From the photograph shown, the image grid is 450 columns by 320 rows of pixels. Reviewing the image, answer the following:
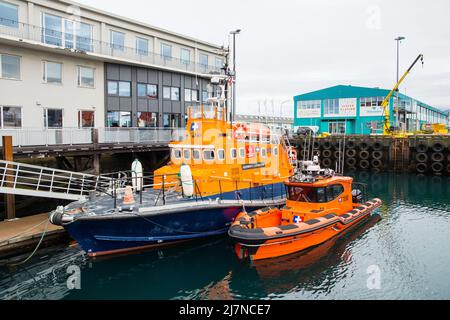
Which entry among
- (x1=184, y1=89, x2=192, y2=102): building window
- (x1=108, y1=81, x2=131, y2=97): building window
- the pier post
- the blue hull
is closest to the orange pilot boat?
the blue hull

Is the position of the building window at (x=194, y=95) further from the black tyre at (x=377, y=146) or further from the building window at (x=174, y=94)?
the black tyre at (x=377, y=146)

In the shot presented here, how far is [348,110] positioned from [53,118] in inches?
1376

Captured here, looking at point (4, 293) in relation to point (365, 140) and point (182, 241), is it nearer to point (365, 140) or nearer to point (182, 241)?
point (182, 241)

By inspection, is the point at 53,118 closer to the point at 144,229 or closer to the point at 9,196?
the point at 9,196

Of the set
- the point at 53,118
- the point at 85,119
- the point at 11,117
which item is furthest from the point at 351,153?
the point at 11,117

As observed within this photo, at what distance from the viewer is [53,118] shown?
20250 mm

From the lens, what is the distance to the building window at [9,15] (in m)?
18.0

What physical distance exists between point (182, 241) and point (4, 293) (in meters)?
5.14

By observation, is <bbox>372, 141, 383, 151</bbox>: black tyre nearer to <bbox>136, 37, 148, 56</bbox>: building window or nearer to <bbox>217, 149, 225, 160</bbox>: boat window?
<bbox>136, 37, 148, 56</bbox>: building window

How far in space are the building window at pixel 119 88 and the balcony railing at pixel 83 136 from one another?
11.0ft

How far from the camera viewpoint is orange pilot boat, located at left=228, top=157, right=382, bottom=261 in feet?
34.2

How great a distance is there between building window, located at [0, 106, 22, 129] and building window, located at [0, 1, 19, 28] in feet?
14.1

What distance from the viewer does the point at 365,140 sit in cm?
3222
